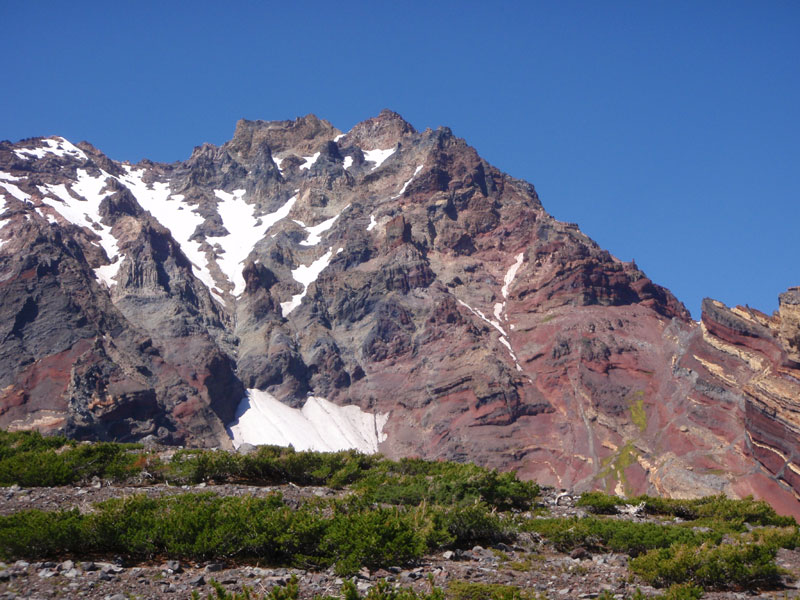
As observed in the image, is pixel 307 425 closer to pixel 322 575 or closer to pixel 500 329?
pixel 500 329

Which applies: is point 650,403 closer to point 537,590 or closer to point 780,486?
point 780,486

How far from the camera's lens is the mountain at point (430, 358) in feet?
344

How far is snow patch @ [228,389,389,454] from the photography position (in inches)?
5674

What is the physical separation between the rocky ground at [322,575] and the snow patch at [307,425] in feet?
384

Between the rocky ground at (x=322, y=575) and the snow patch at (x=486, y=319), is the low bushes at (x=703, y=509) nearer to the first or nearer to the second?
the rocky ground at (x=322, y=575)

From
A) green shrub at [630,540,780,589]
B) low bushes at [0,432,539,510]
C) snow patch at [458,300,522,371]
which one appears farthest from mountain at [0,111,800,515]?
green shrub at [630,540,780,589]

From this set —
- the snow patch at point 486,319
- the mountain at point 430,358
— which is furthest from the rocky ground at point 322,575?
the snow patch at point 486,319

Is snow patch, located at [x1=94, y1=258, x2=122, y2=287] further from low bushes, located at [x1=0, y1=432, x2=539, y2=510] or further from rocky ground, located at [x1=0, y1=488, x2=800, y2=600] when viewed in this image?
rocky ground, located at [x1=0, y1=488, x2=800, y2=600]

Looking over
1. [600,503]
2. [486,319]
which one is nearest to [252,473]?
[600,503]

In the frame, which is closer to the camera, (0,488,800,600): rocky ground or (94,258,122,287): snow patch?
(0,488,800,600): rocky ground

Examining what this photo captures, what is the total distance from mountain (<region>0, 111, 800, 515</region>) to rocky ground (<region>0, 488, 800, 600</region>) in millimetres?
70936

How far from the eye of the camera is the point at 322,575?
18.8 meters

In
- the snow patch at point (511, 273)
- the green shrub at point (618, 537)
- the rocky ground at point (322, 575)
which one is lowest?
the rocky ground at point (322, 575)

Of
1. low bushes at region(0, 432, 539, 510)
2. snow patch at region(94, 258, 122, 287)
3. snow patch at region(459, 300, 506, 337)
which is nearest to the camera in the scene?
low bushes at region(0, 432, 539, 510)
